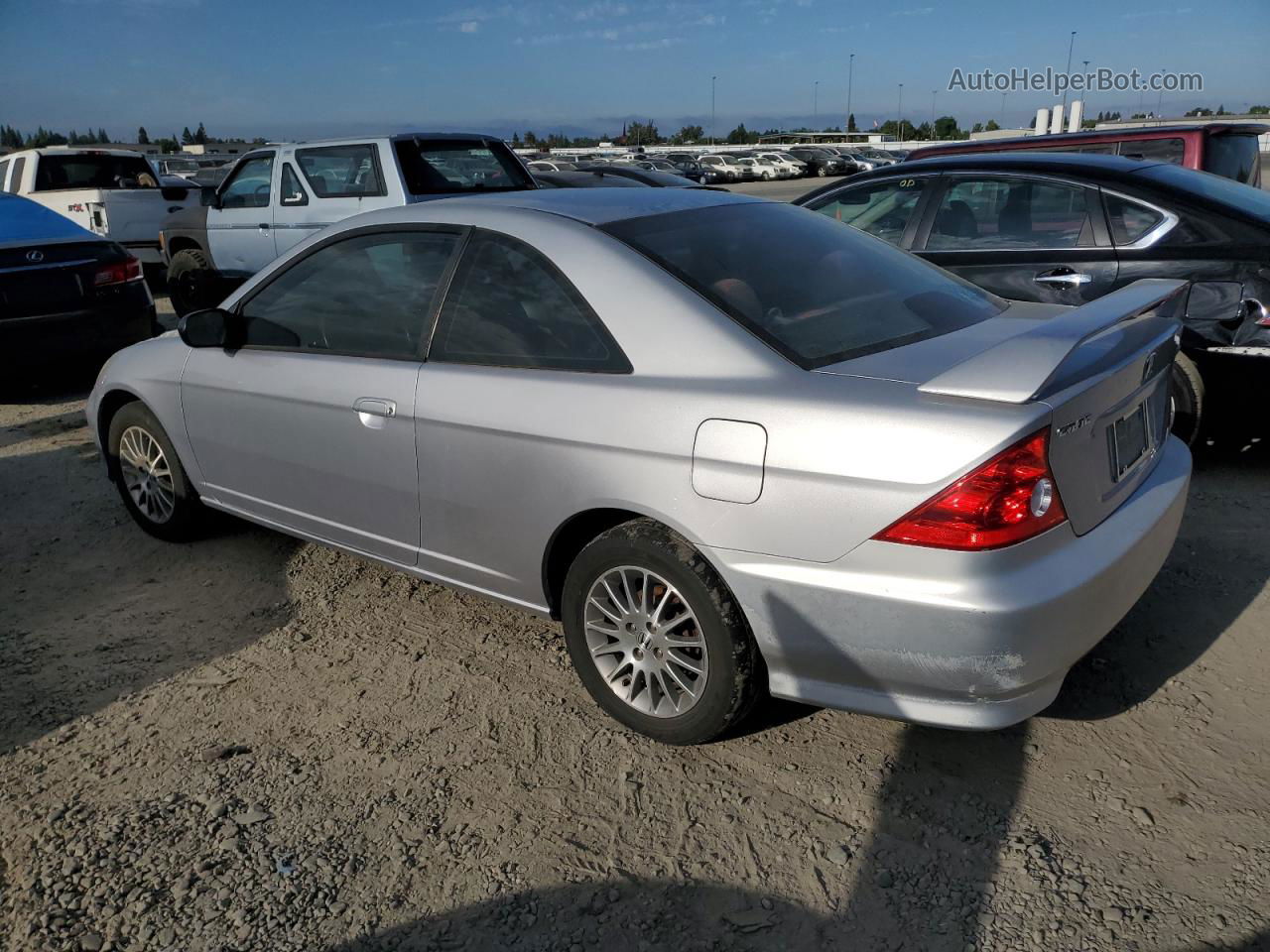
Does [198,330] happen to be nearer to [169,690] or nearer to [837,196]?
[169,690]

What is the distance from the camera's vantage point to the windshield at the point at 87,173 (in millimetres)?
12789

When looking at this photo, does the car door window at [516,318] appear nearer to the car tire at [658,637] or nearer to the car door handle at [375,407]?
the car door handle at [375,407]

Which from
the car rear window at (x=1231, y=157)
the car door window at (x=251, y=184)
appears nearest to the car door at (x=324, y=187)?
the car door window at (x=251, y=184)

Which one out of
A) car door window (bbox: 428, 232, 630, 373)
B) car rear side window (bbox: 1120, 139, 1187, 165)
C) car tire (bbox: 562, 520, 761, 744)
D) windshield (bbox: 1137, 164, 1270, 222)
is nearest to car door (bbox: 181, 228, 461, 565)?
car door window (bbox: 428, 232, 630, 373)

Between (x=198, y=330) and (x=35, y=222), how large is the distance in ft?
15.7

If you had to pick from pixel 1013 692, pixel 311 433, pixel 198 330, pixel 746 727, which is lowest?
pixel 746 727

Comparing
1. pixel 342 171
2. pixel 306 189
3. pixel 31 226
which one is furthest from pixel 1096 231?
pixel 31 226

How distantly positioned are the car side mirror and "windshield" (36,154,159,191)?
34.0 feet

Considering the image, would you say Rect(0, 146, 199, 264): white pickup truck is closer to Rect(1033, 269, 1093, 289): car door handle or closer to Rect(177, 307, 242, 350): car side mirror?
Rect(177, 307, 242, 350): car side mirror

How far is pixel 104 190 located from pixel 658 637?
11.8m

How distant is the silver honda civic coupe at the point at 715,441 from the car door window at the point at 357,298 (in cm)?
1

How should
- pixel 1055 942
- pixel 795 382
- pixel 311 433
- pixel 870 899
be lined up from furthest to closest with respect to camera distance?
pixel 311 433
pixel 795 382
pixel 870 899
pixel 1055 942

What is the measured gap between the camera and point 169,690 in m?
3.47

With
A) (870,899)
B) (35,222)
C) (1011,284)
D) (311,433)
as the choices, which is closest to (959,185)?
(1011,284)
